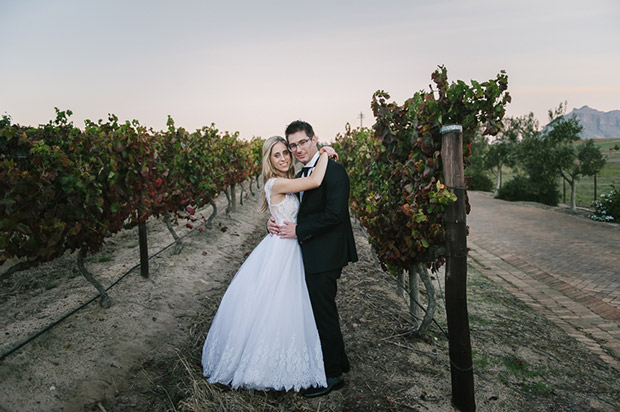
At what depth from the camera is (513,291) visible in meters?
6.57

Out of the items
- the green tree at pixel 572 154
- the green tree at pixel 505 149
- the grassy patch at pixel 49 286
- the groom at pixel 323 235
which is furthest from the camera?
the green tree at pixel 505 149

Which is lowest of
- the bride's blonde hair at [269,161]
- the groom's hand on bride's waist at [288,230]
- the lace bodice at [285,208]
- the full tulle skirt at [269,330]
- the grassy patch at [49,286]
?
the grassy patch at [49,286]

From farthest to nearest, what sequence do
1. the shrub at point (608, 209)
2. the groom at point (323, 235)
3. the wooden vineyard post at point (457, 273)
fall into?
the shrub at point (608, 209) < the groom at point (323, 235) < the wooden vineyard post at point (457, 273)

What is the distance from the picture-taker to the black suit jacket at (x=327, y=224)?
10.5 feet

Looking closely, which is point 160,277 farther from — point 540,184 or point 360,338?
point 540,184

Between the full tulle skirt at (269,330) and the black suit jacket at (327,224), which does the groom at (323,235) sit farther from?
the full tulle skirt at (269,330)

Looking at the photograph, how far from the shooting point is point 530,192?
18.3m

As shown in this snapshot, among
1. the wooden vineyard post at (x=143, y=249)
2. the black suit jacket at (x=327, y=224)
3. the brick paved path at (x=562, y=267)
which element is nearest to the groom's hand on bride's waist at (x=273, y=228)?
the black suit jacket at (x=327, y=224)

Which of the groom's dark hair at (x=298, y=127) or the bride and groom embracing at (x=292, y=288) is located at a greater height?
the groom's dark hair at (x=298, y=127)

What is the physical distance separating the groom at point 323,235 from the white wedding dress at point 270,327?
10 cm

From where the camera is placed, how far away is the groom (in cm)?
321

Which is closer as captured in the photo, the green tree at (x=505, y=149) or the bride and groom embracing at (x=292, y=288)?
the bride and groom embracing at (x=292, y=288)

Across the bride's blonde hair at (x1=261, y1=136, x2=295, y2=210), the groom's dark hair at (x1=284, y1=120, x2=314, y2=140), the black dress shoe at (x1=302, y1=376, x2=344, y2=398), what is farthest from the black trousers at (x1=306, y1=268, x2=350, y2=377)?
the groom's dark hair at (x1=284, y1=120, x2=314, y2=140)

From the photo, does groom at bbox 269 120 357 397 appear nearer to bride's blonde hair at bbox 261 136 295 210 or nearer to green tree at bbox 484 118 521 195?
bride's blonde hair at bbox 261 136 295 210
